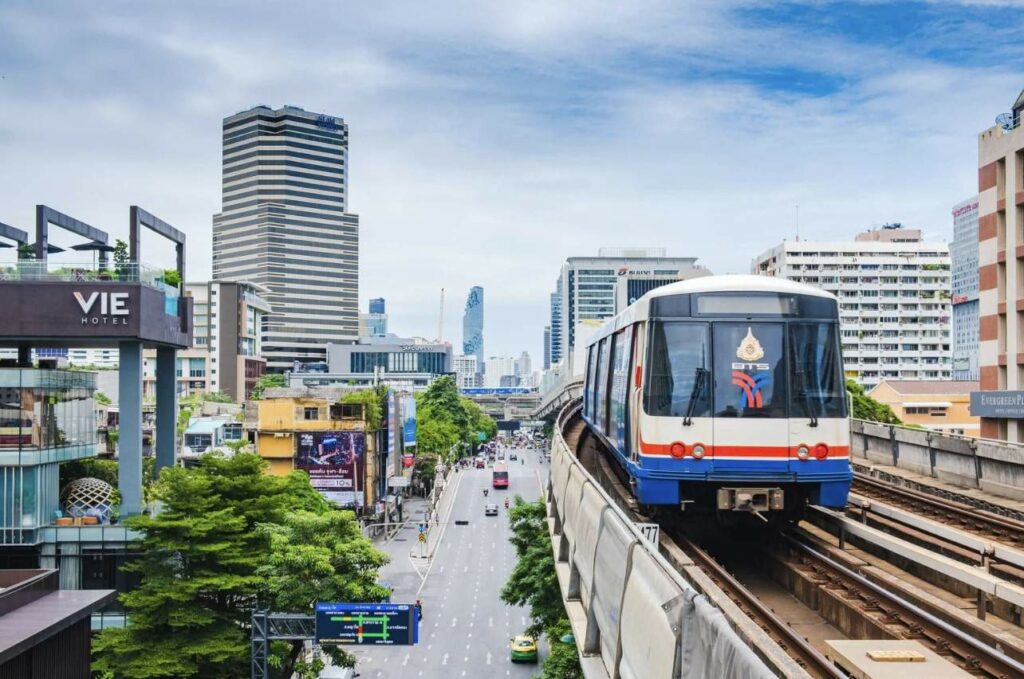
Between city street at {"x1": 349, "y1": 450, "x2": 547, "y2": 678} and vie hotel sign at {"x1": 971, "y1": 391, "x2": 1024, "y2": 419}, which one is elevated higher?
vie hotel sign at {"x1": 971, "y1": 391, "x2": 1024, "y2": 419}

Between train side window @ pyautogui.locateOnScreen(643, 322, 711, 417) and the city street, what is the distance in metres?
27.8

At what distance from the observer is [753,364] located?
38.7ft

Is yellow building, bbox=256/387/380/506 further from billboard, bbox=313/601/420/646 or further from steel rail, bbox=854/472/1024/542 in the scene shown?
steel rail, bbox=854/472/1024/542

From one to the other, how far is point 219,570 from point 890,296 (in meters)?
90.9

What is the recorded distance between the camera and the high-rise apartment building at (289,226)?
171250 mm

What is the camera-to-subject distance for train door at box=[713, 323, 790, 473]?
1162cm

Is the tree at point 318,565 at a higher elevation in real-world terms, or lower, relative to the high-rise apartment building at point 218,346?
lower

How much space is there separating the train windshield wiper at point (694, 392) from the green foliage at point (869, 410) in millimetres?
51440

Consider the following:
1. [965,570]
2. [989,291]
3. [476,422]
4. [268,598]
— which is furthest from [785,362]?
[476,422]

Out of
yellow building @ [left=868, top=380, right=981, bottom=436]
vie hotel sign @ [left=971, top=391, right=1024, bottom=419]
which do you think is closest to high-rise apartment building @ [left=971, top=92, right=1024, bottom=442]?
vie hotel sign @ [left=971, top=391, right=1024, bottom=419]

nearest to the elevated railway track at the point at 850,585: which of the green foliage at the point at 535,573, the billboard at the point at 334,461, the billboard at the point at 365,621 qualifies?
the billboard at the point at 365,621

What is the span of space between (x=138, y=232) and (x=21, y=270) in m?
3.83

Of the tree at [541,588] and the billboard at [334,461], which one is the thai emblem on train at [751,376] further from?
the billboard at [334,461]

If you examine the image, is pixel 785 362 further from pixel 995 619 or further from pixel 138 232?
pixel 138 232
